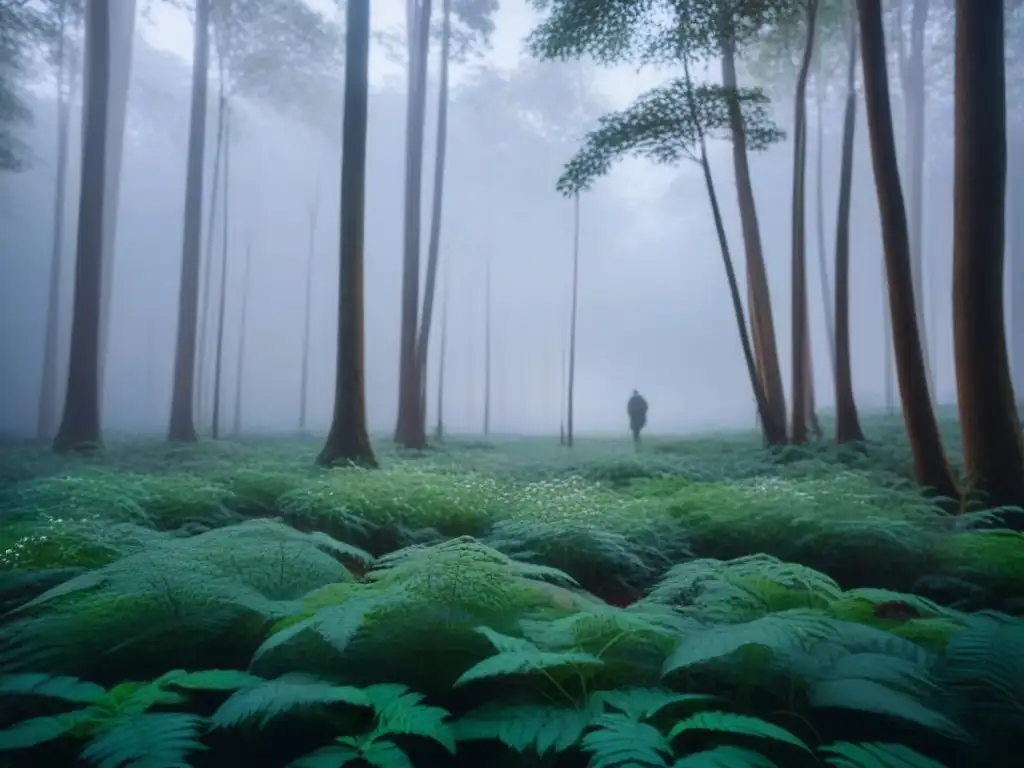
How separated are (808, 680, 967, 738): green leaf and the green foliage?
3.65m

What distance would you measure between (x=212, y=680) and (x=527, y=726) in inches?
33.0

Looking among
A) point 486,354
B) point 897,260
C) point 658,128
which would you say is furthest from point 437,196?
point 897,260

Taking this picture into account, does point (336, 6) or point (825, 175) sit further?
point (825, 175)

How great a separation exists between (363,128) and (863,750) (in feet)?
17.2

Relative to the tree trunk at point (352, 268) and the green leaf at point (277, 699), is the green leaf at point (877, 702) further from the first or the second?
the tree trunk at point (352, 268)

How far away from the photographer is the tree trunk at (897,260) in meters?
3.50

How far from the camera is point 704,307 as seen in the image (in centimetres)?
580

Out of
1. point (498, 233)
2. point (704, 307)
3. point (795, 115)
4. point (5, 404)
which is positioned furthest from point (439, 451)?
point (795, 115)

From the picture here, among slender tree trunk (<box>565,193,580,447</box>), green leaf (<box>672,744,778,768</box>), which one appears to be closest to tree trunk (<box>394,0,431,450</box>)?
slender tree trunk (<box>565,193,580,447</box>)

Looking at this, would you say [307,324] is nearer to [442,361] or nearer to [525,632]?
[442,361]

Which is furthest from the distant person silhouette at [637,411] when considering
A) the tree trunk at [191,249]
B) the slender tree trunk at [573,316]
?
the tree trunk at [191,249]

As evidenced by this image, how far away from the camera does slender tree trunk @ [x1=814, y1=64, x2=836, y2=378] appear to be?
5617 mm

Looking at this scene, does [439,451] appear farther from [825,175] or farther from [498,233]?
[825,175]

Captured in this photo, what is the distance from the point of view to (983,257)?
320cm
